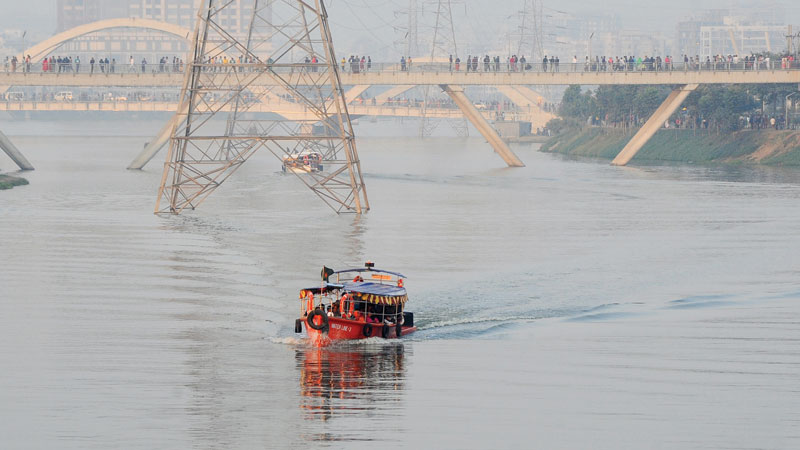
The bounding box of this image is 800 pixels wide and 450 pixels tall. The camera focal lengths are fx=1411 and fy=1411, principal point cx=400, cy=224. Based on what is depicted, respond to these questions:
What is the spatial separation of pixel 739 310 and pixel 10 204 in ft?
158

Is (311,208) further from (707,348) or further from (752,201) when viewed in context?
(707,348)

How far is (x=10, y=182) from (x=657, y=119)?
56.8 meters

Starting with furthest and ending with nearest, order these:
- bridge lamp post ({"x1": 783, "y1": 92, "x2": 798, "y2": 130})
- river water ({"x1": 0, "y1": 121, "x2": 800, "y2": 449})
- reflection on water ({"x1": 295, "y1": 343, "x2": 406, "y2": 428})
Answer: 1. bridge lamp post ({"x1": 783, "y1": 92, "x2": 798, "y2": 130})
2. reflection on water ({"x1": 295, "y1": 343, "x2": 406, "y2": 428})
3. river water ({"x1": 0, "y1": 121, "x2": 800, "y2": 449})

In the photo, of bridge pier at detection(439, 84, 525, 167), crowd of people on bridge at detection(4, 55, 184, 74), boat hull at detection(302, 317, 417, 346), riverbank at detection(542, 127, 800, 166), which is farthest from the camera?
riverbank at detection(542, 127, 800, 166)

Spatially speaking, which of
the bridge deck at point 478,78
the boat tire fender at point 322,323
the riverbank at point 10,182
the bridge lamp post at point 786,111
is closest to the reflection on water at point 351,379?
the boat tire fender at point 322,323

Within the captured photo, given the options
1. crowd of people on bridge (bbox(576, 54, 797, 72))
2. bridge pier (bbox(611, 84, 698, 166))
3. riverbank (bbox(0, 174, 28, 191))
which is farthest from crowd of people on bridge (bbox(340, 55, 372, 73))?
riverbank (bbox(0, 174, 28, 191))

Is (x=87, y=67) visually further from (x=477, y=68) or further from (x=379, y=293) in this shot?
(x=379, y=293)

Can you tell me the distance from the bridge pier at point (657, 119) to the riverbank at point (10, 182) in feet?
178

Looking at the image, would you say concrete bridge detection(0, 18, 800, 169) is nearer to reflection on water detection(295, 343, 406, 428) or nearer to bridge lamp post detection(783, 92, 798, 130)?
bridge lamp post detection(783, 92, 798, 130)

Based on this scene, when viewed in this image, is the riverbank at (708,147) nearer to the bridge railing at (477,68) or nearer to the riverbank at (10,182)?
the bridge railing at (477,68)

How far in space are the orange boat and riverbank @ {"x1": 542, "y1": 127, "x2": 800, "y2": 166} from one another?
87231 millimetres

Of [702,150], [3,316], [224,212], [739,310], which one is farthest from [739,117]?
[3,316]

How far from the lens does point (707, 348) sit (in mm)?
34906

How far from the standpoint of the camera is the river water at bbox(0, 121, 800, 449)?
26.9 metres
